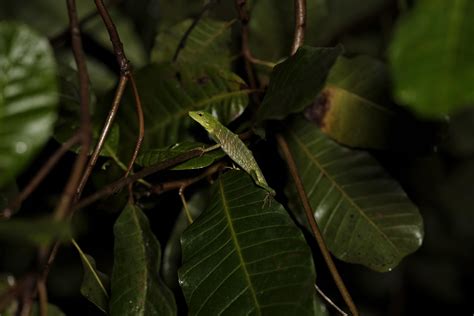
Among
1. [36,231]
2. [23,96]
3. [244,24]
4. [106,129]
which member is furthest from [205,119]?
[36,231]

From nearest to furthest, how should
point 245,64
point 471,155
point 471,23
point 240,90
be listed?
point 471,23, point 240,90, point 245,64, point 471,155

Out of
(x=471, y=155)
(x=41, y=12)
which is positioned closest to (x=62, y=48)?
(x=41, y=12)

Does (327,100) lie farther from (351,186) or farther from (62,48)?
(62,48)

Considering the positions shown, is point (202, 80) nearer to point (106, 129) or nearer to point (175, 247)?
point (106, 129)

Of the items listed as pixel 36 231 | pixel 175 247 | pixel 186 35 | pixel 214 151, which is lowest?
pixel 175 247

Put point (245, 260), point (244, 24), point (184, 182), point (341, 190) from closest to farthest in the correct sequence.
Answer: point (245, 260) → point (184, 182) → point (341, 190) → point (244, 24)

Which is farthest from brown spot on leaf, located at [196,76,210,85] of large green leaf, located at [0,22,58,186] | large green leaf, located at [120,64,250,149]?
large green leaf, located at [0,22,58,186]

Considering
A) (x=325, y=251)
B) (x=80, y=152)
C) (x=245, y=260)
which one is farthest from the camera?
(x=325, y=251)
